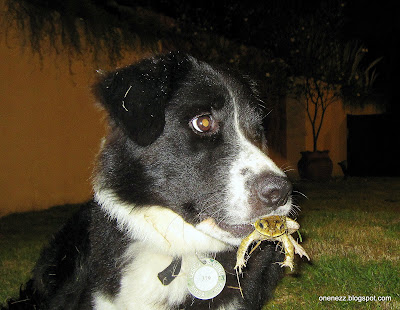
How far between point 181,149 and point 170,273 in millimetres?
716

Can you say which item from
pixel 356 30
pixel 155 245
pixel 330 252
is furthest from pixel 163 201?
pixel 356 30

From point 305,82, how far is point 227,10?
3.41 meters

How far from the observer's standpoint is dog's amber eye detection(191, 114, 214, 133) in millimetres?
2439

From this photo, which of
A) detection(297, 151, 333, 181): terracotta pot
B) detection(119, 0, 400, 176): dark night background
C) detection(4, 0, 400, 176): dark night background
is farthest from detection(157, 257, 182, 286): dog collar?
detection(297, 151, 333, 181): terracotta pot

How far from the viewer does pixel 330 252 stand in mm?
4418

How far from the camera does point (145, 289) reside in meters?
2.34

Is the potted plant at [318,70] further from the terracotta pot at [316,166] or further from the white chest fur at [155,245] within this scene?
the white chest fur at [155,245]

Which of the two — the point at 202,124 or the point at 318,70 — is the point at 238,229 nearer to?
the point at 202,124

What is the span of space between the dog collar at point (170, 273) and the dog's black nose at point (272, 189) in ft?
2.24

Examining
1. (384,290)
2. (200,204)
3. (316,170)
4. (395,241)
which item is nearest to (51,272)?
(200,204)

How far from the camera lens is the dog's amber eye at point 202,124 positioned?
2439mm

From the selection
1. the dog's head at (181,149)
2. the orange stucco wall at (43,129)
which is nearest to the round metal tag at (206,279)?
the dog's head at (181,149)

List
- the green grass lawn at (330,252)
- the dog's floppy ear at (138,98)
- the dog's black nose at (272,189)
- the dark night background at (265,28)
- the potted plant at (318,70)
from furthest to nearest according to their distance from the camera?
the potted plant at (318,70)
the dark night background at (265,28)
the green grass lawn at (330,252)
the dog's floppy ear at (138,98)
the dog's black nose at (272,189)

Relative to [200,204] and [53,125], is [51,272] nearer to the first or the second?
[200,204]
